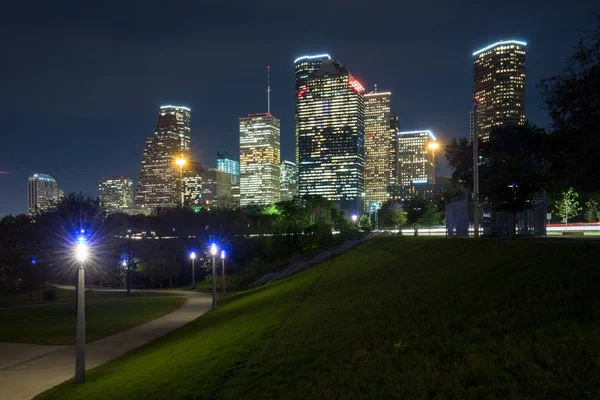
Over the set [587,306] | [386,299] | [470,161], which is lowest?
[386,299]

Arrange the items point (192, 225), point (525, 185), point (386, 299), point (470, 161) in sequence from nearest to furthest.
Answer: point (386, 299), point (525, 185), point (470, 161), point (192, 225)

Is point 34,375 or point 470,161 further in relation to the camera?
point 470,161

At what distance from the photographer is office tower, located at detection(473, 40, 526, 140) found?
71.8 m

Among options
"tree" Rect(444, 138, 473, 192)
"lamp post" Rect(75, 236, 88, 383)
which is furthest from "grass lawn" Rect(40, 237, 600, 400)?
"tree" Rect(444, 138, 473, 192)

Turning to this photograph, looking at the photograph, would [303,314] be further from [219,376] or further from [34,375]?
[34,375]

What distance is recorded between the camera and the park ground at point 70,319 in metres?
23.4

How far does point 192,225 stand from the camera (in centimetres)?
9238

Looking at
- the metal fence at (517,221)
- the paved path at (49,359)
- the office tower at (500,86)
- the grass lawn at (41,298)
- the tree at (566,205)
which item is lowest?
the grass lawn at (41,298)

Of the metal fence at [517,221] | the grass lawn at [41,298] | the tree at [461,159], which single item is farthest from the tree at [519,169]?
the grass lawn at [41,298]

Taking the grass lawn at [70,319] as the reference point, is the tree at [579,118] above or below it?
above

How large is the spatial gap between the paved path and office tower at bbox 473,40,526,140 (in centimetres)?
5980

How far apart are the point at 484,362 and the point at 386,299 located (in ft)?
21.9

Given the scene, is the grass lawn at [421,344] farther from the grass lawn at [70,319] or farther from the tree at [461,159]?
the tree at [461,159]

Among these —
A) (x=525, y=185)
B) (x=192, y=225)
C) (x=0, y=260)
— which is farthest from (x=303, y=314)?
(x=192, y=225)
